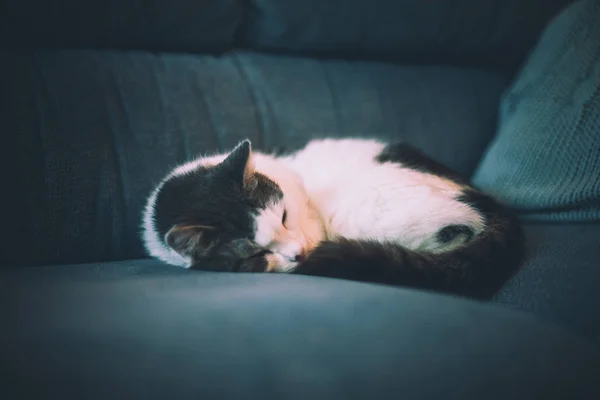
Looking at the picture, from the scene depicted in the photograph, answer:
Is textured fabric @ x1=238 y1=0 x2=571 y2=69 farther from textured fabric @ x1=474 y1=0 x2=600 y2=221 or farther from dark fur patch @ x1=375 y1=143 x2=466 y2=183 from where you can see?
dark fur patch @ x1=375 y1=143 x2=466 y2=183

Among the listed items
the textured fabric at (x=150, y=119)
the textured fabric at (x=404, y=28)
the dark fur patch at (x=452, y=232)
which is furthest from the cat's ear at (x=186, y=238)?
the textured fabric at (x=404, y=28)

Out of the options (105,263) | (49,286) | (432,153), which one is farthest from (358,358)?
(432,153)

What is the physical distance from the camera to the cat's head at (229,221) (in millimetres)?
1145

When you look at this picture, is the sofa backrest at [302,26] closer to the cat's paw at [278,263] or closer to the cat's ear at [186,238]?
the cat's ear at [186,238]

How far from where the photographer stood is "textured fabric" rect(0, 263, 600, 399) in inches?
24.1

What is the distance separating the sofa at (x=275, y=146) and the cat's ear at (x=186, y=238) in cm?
6

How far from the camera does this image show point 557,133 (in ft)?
4.49

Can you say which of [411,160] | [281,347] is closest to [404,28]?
[411,160]

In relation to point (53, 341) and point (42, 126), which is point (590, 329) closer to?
point (53, 341)

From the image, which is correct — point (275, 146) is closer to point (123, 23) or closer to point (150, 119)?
point (150, 119)

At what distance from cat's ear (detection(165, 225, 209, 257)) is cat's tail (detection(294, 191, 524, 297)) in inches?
9.7

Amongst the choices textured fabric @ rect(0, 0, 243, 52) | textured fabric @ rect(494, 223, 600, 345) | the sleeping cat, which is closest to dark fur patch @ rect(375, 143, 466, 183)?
the sleeping cat

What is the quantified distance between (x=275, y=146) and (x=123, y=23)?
22.5 inches

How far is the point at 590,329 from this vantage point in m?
0.85
